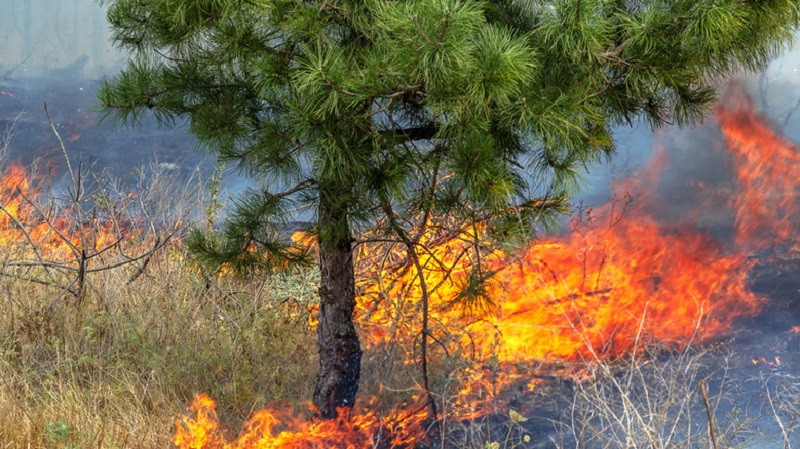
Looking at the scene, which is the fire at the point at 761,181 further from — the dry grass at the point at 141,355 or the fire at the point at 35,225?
the fire at the point at 35,225

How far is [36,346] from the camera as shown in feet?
16.2

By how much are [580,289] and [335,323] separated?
87.2 inches

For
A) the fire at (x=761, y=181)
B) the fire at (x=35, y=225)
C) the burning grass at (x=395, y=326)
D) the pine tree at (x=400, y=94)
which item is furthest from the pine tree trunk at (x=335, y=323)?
the fire at (x=761, y=181)

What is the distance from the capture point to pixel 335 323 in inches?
166

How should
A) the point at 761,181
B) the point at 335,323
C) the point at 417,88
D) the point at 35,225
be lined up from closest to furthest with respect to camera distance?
the point at 417,88, the point at 335,323, the point at 35,225, the point at 761,181

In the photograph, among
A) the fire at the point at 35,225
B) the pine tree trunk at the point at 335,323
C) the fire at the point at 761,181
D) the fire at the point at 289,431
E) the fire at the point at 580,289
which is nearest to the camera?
the pine tree trunk at the point at 335,323

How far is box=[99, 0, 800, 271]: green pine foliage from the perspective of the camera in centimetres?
303

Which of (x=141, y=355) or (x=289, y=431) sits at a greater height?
(x=141, y=355)

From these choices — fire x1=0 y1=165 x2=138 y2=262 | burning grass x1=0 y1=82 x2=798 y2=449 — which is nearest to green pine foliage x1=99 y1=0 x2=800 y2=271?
burning grass x1=0 y1=82 x2=798 y2=449

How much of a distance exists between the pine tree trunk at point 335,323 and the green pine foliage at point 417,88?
8 cm

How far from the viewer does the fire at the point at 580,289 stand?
14.8 feet

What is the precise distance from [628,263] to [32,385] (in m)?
3.91

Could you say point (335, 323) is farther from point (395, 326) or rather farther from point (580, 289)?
point (580, 289)

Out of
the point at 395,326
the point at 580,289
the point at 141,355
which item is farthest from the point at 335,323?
the point at 580,289
